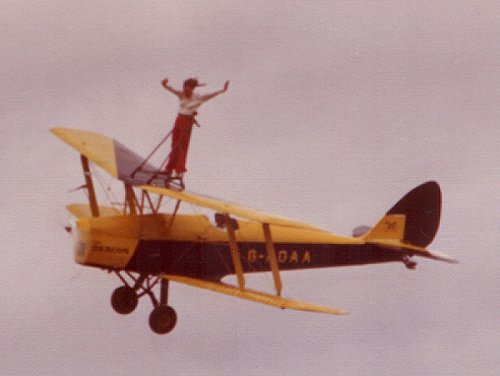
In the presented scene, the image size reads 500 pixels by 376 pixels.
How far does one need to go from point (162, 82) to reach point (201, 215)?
3.44 meters

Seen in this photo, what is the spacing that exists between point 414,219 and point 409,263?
1.30m

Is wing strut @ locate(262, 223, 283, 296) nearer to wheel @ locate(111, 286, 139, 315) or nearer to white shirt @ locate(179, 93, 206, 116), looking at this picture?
white shirt @ locate(179, 93, 206, 116)

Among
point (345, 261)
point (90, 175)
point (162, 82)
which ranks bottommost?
point (345, 261)

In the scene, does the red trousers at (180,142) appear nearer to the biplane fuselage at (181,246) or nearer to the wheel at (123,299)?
the biplane fuselage at (181,246)

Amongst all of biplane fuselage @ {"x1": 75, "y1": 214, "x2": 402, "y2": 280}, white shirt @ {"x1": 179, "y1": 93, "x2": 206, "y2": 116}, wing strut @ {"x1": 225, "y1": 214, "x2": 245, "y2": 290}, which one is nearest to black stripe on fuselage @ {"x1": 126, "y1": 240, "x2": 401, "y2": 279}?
biplane fuselage @ {"x1": 75, "y1": 214, "x2": 402, "y2": 280}

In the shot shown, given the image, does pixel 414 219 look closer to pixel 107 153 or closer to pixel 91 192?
pixel 107 153

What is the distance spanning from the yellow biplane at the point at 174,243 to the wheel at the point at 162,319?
2cm

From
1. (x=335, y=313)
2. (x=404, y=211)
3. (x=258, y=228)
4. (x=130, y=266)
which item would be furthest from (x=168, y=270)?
(x=404, y=211)

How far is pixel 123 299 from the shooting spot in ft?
98.3

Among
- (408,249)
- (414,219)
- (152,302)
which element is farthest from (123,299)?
(414,219)

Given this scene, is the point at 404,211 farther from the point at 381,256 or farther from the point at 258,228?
the point at 258,228

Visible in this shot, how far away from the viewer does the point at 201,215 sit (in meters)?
30.0

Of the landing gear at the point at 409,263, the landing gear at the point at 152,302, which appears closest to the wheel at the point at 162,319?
the landing gear at the point at 152,302

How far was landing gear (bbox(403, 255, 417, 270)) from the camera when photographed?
33.7m
